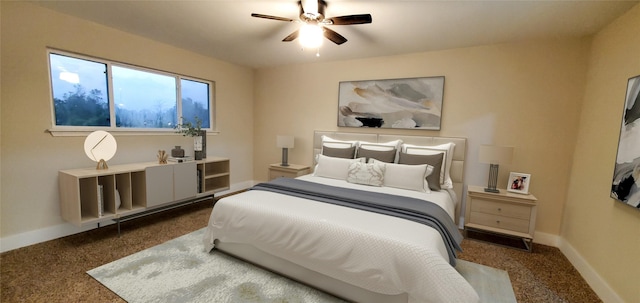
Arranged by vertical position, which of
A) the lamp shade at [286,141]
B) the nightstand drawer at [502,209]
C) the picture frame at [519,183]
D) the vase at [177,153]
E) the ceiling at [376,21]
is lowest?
the nightstand drawer at [502,209]

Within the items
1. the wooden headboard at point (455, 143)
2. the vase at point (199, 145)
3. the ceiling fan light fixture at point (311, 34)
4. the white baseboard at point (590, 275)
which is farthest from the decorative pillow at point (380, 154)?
the vase at point (199, 145)

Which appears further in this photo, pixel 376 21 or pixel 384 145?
pixel 384 145

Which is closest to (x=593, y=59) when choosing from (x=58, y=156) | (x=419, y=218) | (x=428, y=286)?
(x=419, y=218)

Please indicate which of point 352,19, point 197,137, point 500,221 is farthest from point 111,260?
point 500,221

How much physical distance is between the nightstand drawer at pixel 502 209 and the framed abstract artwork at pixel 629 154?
0.79m

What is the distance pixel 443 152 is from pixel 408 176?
2.05ft

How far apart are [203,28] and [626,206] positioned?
4225 mm

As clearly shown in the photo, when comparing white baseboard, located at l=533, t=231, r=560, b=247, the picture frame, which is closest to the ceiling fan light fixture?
the picture frame

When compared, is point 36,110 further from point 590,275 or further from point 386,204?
point 590,275

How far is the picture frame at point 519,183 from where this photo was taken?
294cm

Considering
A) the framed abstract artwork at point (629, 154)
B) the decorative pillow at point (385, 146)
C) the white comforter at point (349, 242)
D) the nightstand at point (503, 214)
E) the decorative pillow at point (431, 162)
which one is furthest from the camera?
the decorative pillow at point (385, 146)

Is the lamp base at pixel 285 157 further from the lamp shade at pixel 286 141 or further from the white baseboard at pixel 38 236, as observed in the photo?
the white baseboard at pixel 38 236

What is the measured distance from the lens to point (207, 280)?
2.09 meters

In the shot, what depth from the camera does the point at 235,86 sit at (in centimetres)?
471
